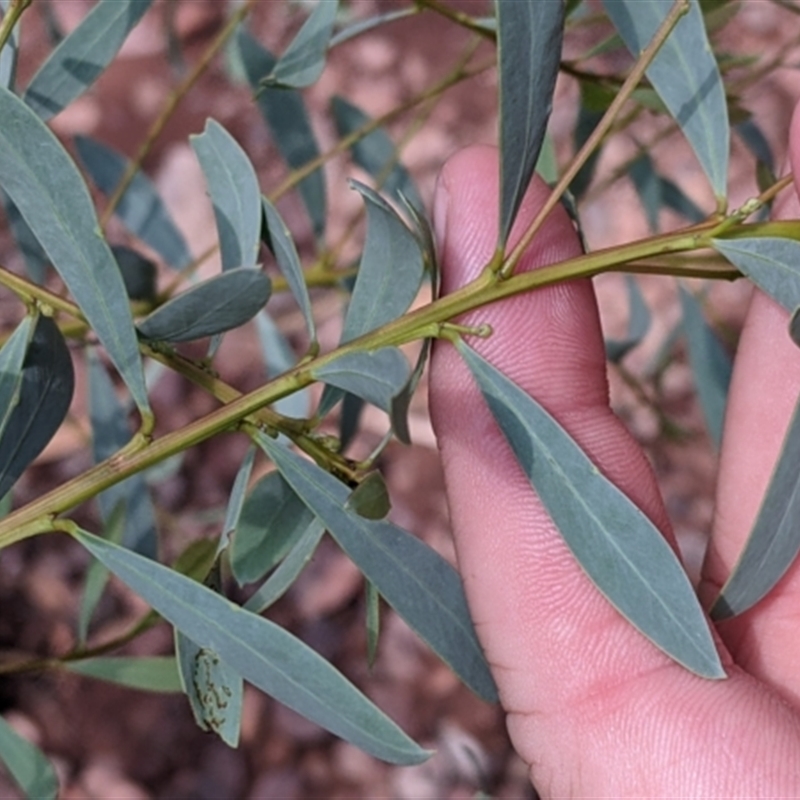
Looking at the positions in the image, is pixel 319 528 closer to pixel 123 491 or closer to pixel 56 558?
pixel 123 491

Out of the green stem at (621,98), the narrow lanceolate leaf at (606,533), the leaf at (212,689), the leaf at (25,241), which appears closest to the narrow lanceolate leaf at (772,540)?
the narrow lanceolate leaf at (606,533)

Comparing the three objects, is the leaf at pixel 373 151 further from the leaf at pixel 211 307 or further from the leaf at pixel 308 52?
the leaf at pixel 211 307

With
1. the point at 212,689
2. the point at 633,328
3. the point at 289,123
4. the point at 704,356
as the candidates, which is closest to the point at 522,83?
the point at 212,689

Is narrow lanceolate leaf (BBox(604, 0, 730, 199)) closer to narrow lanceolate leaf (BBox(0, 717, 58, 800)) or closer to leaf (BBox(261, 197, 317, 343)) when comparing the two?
leaf (BBox(261, 197, 317, 343))

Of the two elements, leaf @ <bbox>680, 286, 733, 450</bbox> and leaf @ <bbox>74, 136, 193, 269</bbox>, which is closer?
leaf @ <bbox>74, 136, 193, 269</bbox>

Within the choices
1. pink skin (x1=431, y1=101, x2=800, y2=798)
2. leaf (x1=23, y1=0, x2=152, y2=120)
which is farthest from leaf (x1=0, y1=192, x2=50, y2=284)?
pink skin (x1=431, y1=101, x2=800, y2=798)

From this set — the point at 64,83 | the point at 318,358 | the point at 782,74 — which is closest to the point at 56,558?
the point at 64,83
